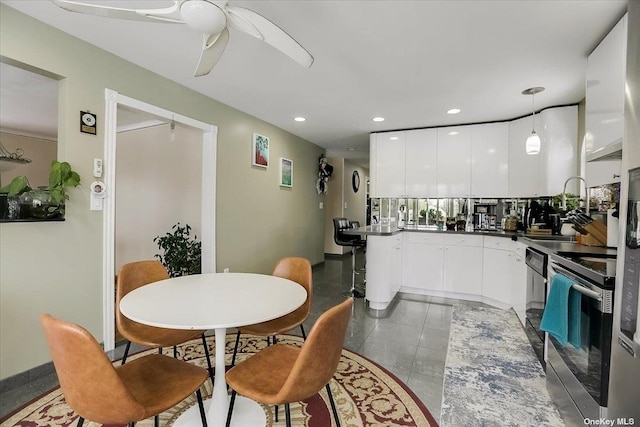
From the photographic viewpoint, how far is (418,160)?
4.56 meters

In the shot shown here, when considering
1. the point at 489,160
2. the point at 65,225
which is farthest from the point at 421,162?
the point at 65,225

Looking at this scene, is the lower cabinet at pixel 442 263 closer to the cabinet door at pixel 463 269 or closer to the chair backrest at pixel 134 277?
the cabinet door at pixel 463 269

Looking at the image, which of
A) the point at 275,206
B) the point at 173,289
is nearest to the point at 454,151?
the point at 275,206

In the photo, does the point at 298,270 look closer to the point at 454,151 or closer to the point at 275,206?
the point at 275,206

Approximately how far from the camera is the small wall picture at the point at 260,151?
163 inches

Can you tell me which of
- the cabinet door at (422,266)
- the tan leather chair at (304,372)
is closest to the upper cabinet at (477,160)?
the cabinet door at (422,266)

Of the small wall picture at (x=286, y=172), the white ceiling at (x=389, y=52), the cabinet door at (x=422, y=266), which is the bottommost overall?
the cabinet door at (x=422, y=266)

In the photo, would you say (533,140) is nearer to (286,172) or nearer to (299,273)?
(299,273)

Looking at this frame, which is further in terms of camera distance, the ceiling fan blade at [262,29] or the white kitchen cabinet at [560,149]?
the white kitchen cabinet at [560,149]

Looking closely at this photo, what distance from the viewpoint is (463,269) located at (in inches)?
157

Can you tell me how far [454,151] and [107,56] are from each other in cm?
420

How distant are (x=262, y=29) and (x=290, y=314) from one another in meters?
1.77

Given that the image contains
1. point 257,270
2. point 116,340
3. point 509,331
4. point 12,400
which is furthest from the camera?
point 257,270

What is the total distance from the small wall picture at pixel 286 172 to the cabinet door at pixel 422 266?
2125 mm
